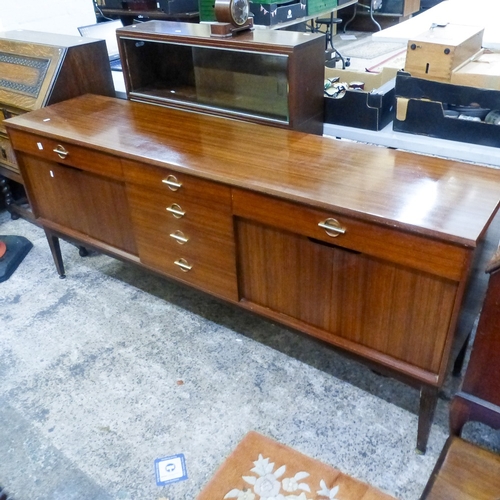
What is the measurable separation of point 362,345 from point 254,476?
1.45 feet

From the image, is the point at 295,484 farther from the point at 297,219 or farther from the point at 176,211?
the point at 176,211

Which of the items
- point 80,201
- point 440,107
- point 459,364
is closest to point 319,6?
point 440,107

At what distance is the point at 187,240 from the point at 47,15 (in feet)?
6.08

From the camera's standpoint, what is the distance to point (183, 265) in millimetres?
1575

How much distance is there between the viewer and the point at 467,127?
4.83 ft

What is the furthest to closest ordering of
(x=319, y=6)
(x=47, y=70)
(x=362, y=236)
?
(x=319, y=6) < (x=47, y=70) < (x=362, y=236)

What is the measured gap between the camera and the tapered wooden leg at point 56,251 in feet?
6.60

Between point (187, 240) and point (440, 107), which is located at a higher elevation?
point (440, 107)

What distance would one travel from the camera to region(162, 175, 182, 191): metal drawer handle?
141cm

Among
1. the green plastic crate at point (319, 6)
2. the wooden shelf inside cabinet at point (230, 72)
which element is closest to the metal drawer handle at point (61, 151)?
the wooden shelf inside cabinet at point (230, 72)

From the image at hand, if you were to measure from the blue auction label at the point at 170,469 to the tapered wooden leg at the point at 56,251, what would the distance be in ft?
3.44

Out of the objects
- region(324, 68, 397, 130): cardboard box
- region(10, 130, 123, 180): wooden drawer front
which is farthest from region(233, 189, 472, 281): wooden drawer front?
region(324, 68, 397, 130): cardboard box

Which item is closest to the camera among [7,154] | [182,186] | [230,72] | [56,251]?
[182,186]

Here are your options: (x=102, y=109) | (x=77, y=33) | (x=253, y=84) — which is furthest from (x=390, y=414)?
(x=77, y=33)
